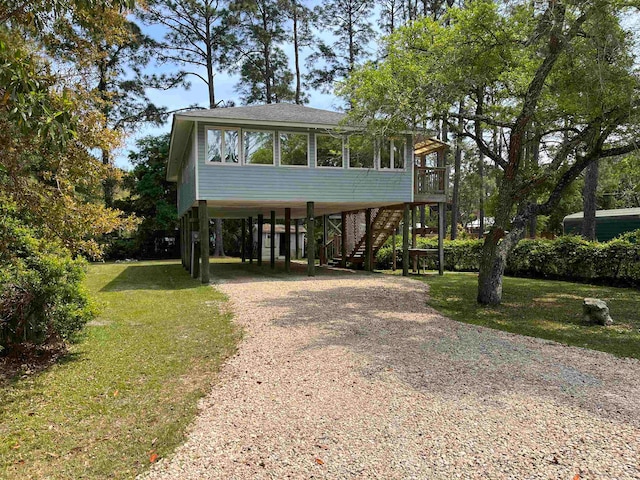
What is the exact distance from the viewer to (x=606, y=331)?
7.42 metres

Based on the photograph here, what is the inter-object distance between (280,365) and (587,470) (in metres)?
3.31

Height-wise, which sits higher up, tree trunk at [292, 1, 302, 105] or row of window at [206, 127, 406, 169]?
tree trunk at [292, 1, 302, 105]

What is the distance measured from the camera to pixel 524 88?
10.9 meters

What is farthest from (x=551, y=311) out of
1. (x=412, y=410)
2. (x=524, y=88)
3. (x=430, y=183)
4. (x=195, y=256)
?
(x=195, y=256)

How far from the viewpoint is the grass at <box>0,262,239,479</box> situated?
11.0 ft

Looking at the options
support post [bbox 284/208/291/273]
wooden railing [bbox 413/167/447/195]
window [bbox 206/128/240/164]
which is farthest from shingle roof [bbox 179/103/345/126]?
support post [bbox 284/208/291/273]

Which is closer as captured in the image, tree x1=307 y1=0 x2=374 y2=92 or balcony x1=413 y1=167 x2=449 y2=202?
balcony x1=413 y1=167 x2=449 y2=202

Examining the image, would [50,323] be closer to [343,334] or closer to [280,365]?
[280,365]

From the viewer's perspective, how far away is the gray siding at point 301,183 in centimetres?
1305

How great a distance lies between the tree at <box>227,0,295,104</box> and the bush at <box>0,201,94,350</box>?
27.6m

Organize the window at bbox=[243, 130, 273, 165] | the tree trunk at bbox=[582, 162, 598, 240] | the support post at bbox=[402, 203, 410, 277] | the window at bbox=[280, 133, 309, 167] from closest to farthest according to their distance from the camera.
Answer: the window at bbox=[243, 130, 273, 165] < the window at bbox=[280, 133, 309, 167] < the support post at bbox=[402, 203, 410, 277] < the tree trunk at bbox=[582, 162, 598, 240]

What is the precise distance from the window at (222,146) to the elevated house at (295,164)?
29mm

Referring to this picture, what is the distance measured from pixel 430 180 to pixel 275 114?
5832 mm

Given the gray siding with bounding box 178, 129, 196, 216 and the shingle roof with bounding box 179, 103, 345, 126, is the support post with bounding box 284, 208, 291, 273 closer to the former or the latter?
the gray siding with bounding box 178, 129, 196, 216
